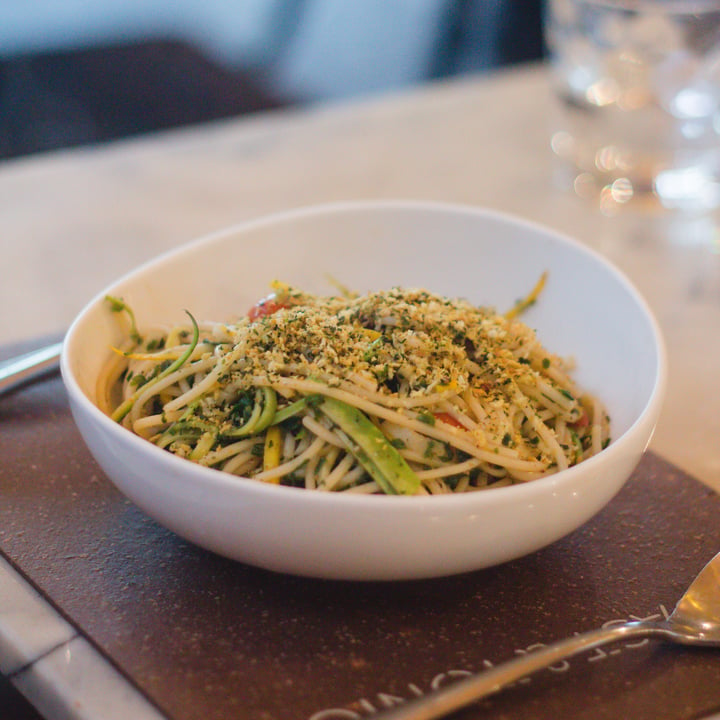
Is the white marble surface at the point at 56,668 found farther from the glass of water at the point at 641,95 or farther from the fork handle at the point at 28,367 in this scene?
the glass of water at the point at 641,95

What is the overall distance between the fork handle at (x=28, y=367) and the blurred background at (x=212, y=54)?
2.39m

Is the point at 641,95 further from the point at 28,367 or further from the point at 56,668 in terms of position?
the point at 56,668

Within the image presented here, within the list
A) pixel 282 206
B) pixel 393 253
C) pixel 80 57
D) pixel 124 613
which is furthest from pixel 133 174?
pixel 80 57

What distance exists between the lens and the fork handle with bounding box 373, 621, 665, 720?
0.76m

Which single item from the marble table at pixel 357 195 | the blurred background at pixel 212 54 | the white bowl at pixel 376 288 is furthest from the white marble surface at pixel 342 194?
the blurred background at pixel 212 54

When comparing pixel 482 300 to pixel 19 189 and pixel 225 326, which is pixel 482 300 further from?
pixel 19 189

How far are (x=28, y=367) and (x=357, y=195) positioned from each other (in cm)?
110

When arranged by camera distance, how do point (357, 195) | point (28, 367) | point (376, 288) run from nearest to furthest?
1. point (28, 367)
2. point (376, 288)
3. point (357, 195)

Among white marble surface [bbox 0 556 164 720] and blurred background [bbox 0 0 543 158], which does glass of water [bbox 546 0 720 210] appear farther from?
white marble surface [bbox 0 556 164 720]

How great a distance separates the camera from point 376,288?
4.92ft

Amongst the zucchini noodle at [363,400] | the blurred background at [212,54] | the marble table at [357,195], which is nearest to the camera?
the zucchini noodle at [363,400]

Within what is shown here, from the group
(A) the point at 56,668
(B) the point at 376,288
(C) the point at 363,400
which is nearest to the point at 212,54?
(B) the point at 376,288

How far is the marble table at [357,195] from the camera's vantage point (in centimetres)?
169

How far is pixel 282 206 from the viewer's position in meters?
2.16
